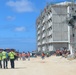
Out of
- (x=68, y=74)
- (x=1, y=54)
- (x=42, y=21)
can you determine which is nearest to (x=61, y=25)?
(x=42, y=21)

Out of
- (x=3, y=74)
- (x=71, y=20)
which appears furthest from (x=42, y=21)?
(x=3, y=74)

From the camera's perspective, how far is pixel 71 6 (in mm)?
93562

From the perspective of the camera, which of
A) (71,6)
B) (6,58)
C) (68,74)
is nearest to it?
(68,74)

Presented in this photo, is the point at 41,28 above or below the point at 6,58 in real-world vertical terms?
above

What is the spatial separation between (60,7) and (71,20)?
15305mm

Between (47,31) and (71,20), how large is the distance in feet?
85.1

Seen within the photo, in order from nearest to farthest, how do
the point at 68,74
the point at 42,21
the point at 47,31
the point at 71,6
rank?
the point at 68,74 → the point at 71,6 → the point at 47,31 → the point at 42,21

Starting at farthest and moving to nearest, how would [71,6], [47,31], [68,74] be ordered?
[47,31] < [71,6] < [68,74]

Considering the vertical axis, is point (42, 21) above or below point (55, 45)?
above

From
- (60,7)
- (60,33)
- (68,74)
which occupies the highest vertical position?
(60,7)

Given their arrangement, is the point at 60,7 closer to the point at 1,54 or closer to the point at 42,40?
the point at 42,40

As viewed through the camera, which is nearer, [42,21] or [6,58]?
[6,58]

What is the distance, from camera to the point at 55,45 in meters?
94.4

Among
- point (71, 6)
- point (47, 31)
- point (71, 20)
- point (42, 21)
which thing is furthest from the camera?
point (42, 21)
